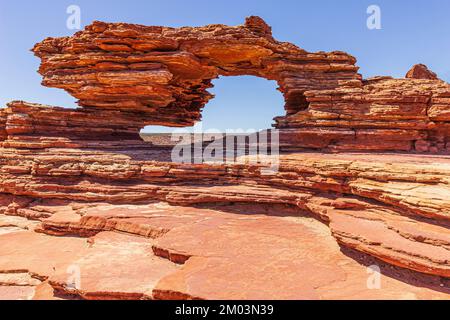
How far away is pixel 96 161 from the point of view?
14125 millimetres

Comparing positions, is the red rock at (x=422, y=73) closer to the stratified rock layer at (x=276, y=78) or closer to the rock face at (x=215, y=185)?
the rock face at (x=215, y=185)

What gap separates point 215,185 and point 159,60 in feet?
25.6

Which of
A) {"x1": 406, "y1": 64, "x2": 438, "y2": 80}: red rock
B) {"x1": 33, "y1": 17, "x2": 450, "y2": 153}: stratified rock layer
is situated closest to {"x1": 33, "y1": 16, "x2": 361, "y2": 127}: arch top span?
{"x1": 33, "y1": 17, "x2": 450, "y2": 153}: stratified rock layer

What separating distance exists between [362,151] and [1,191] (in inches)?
738

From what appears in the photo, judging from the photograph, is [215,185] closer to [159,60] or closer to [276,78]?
[159,60]

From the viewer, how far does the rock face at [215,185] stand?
6.71 m

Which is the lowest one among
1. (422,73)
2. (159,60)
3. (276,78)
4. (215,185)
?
(215,185)

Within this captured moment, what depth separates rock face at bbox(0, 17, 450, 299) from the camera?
6711 millimetres

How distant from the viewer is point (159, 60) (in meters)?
15.2

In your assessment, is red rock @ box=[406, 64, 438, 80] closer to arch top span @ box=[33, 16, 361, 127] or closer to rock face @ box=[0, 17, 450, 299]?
rock face @ box=[0, 17, 450, 299]

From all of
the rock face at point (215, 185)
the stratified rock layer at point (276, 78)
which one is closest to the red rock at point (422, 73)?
the rock face at point (215, 185)

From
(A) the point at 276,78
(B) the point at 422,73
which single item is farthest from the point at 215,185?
(B) the point at 422,73

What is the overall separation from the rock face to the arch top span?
0.28 feet
